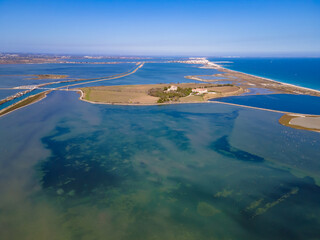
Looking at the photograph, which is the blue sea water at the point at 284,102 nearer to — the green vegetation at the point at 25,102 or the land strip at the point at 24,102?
the land strip at the point at 24,102

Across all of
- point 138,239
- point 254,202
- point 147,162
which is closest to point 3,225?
point 138,239

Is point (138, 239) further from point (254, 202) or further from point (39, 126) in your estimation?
point (39, 126)

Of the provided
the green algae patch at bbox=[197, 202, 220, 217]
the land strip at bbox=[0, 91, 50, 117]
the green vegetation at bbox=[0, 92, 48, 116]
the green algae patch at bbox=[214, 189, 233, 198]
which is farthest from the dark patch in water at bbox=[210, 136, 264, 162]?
the green vegetation at bbox=[0, 92, 48, 116]

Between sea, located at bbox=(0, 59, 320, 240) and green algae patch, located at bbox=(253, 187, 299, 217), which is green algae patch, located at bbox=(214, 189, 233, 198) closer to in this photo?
sea, located at bbox=(0, 59, 320, 240)

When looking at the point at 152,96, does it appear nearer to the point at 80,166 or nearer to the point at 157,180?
the point at 80,166

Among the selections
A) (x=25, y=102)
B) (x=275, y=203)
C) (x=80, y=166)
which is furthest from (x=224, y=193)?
(x=25, y=102)
